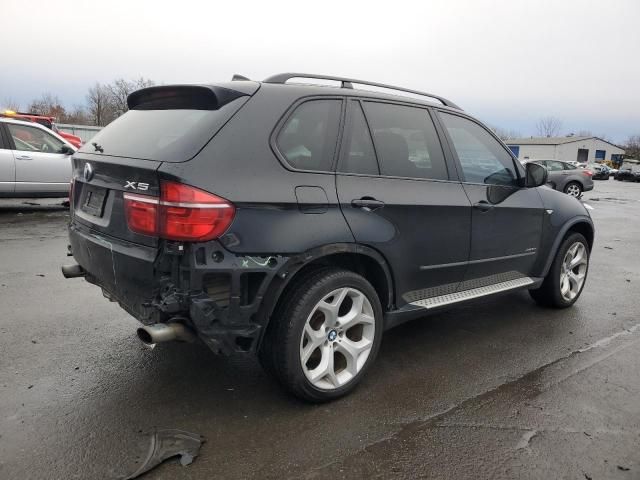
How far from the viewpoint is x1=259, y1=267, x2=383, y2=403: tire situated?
2.76 meters

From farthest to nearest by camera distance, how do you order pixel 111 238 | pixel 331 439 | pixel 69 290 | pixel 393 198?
1. pixel 69 290
2. pixel 393 198
3. pixel 111 238
4. pixel 331 439

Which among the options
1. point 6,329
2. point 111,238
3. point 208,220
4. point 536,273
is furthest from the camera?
point 536,273

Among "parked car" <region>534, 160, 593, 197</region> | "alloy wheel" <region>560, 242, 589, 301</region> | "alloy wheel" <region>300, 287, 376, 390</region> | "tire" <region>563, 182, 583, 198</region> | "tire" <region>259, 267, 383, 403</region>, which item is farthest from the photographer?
"tire" <region>563, 182, 583, 198</region>

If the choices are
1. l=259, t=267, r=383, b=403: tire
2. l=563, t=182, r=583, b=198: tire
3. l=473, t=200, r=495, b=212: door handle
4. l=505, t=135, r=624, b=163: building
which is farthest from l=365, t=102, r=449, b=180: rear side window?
l=505, t=135, r=624, b=163: building

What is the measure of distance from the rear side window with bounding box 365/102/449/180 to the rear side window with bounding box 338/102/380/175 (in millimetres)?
63

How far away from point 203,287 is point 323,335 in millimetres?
797

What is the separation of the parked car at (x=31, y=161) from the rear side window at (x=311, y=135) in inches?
324

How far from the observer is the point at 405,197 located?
3.24 metres

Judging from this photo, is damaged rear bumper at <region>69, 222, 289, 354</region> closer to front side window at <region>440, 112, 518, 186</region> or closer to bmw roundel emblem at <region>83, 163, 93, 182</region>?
bmw roundel emblem at <region>83, 163, 93, 182</region>

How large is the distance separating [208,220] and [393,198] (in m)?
1.23

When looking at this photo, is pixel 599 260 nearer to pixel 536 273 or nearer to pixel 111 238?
pixel 536 273

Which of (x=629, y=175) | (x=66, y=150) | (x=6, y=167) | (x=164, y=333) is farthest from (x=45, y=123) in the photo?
(x=629, y=175)

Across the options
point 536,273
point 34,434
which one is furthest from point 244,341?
point 536,273

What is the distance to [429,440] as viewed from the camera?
8.84ft
